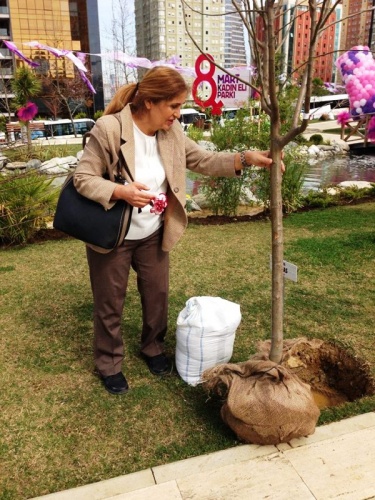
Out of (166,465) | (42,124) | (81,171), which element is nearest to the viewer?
(166,465)

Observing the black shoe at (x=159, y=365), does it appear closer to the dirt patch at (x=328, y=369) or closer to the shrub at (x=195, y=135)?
the dirt patch at (x=328, y=369)

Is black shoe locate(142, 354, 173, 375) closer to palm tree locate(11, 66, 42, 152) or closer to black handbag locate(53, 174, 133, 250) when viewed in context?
black handbag locate(53, 174, 133, 250)

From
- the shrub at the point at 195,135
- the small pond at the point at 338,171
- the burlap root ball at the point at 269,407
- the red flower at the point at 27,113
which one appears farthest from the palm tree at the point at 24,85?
the burlap root ball at the point at 269,407

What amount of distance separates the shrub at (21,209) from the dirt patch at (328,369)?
12.7 ft

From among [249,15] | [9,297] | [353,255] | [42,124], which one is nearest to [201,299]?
A: [249,15]

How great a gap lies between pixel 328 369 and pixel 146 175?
1.64 m

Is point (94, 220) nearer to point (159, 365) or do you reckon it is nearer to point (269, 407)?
point (159, 365)

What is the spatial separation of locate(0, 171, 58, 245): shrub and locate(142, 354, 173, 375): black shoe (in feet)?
10.7

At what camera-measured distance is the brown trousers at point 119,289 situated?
2.38 m

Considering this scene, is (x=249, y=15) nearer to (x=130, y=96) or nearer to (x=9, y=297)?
(x=130, y=96)

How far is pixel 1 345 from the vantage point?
3062 millimetres

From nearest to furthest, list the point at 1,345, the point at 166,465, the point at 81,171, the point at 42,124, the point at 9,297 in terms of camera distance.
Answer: the point at 166,465 < the point at 81,171 < the point at 1,345 < the point at 9,297 < the point at 42,124

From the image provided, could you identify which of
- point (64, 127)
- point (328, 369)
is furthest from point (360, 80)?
point (64, 127)

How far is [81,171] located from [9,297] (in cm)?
219
